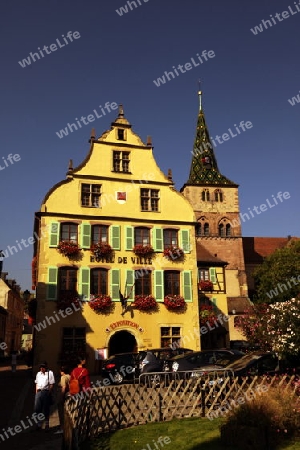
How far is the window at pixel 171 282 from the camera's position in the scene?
81.7 feet

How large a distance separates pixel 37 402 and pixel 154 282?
14.0 metres

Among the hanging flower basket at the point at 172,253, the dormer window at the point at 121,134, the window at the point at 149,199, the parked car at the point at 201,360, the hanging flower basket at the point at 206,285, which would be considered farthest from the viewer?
the hanging flower basket at the point at 206,285

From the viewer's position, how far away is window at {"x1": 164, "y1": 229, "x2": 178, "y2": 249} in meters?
25.7

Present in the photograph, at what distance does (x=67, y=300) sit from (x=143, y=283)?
4.68m

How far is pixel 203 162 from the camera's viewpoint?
61.9 m

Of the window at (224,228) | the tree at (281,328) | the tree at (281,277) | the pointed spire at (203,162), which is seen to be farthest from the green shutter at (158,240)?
the pointed spire at (203,162)

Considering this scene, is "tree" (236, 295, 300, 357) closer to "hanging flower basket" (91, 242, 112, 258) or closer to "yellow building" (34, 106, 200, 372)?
"yellow building" (34, 106, 200, 372)

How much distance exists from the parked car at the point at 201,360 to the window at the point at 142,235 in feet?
32.2

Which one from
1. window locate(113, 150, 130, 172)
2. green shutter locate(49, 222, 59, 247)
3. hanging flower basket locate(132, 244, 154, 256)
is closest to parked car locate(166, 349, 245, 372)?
hanging flower basket locate(132, 244, 154, 256)

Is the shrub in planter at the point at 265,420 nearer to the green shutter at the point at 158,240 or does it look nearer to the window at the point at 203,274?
the green shutter at the point at 158,240

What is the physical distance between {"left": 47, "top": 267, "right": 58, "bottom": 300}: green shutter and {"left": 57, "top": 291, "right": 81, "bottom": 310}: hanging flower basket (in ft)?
1.31

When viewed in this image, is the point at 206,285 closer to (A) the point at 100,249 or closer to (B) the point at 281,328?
(A) the point at 100,249

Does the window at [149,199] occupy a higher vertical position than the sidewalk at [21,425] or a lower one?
higher

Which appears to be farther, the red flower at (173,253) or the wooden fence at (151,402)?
the red flower at (173,253)
